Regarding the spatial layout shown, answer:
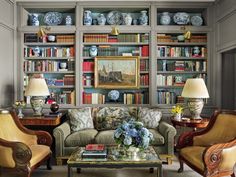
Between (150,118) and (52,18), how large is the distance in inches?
111

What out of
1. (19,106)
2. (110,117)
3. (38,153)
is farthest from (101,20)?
(38,153)

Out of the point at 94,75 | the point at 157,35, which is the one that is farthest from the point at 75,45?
the point at 157,35

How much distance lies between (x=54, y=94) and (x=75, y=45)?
1.09 m

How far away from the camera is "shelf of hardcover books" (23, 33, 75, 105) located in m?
5.53

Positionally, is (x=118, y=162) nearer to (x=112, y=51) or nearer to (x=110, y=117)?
(x=110, y=117)

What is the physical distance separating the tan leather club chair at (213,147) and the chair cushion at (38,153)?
75.8 inches

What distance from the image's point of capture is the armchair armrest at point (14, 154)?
11.0 feet

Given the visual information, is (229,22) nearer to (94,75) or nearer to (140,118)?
(140,118)

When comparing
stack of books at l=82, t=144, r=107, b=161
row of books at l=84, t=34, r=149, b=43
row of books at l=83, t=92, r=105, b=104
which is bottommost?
stack of books at l=82, t=144, r=107, b=161

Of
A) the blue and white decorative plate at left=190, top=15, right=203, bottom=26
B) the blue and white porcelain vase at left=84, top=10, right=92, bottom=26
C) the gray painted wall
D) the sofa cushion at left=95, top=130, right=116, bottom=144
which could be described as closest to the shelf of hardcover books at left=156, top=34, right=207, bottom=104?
the blue and white decorative plate at left=190, top=15, right=203, bottom=26

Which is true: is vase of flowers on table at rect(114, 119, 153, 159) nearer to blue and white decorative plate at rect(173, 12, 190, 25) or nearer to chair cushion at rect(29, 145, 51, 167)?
chair cushion at rect(29, 145, 51, 167)

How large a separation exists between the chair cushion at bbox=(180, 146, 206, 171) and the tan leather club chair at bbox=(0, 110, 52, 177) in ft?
6.37

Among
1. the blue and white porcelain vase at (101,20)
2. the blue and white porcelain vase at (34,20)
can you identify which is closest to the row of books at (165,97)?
the blue and white porcelain vase at (101,20)

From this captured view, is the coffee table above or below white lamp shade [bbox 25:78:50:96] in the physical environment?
below
